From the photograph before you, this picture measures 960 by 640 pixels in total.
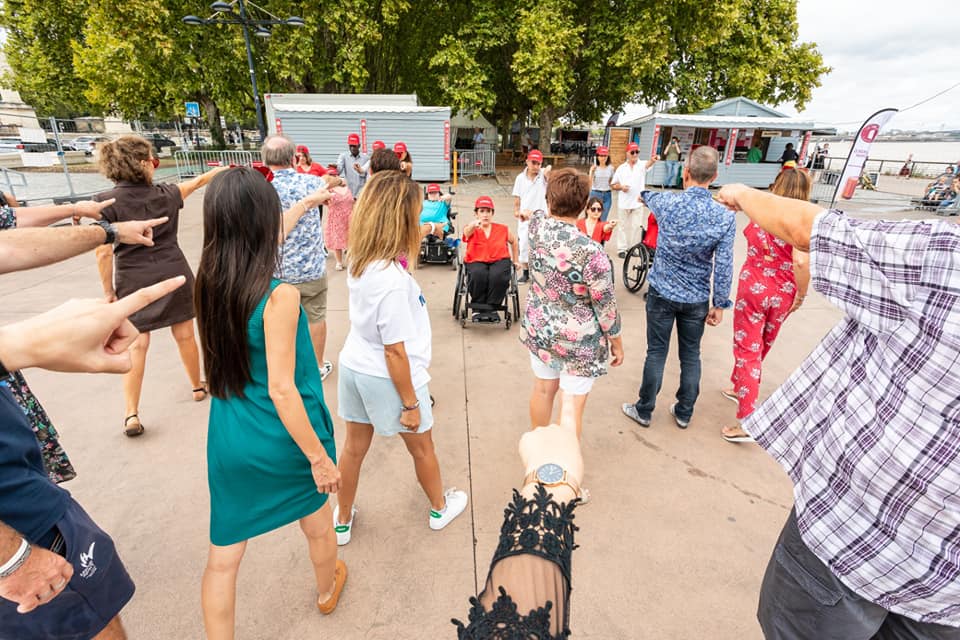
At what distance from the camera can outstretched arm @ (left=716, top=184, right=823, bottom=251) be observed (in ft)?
3.95

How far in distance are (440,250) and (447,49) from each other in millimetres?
13754

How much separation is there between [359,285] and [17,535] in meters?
1.31

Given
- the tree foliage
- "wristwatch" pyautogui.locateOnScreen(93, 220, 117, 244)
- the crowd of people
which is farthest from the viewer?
the tree foliage

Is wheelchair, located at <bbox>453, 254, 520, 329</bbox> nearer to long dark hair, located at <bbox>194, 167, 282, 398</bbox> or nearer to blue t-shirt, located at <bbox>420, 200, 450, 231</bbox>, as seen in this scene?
blue t-shirt, located at <bbox>420, 200, 450, 231</bbox>

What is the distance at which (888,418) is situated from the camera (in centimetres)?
107

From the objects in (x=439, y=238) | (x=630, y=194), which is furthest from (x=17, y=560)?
(x=630, y=194)

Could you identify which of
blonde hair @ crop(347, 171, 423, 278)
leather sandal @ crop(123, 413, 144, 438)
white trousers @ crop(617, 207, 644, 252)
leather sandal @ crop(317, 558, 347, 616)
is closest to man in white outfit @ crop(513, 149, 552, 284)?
white trousers @ crop(617, 207, 644, 252)

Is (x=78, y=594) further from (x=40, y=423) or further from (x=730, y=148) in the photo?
(x=730, y=148)

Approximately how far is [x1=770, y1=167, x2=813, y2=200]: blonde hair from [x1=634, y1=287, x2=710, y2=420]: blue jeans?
2.83 feet

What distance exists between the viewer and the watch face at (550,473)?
Answer: 42.3 inches

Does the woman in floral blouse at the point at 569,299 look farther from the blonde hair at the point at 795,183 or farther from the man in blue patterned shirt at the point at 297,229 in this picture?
the man in blue patterned shirt at the point at 297,229

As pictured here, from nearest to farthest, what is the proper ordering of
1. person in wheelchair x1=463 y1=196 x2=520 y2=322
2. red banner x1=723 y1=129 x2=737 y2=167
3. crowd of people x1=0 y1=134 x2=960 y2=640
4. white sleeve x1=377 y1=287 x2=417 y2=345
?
crowd of people x1=0 y1=134 x2=960 y2=640, white sleeve x1=377 y1=287 x2=417 y2=345, person in wheelchair x1=463 y1=196 x2=520 y2=322, red banner x1=723 y1=129 x2=737 y2=167

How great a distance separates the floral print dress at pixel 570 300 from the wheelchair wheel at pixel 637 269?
3.65m

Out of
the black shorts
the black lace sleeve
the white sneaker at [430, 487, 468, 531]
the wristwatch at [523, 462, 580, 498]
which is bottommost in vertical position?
the white sneaker at [430, 487, 468, 531]
